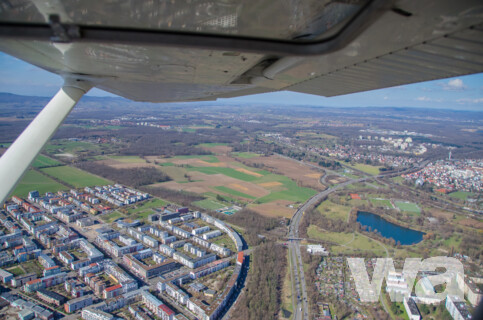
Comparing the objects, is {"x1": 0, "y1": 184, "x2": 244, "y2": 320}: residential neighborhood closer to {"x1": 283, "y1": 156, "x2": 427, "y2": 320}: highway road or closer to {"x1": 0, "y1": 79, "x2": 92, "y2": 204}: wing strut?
{"x1": 283, "y1": 156, "x2": 427, "y2": 320}: highway road

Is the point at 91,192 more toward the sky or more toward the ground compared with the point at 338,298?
more toward the sky

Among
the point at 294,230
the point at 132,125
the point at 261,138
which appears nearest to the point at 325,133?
the point at 261,138

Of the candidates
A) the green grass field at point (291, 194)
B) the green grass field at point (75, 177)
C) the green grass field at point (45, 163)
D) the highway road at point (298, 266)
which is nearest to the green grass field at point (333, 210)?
the highway road at point (298, 266)

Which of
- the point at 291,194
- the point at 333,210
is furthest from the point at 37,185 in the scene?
the point at 333,210

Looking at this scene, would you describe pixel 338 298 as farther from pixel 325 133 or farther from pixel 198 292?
pixel 325 133

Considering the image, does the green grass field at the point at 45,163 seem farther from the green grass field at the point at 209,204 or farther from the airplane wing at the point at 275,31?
the airplane wing at the point at 275,31

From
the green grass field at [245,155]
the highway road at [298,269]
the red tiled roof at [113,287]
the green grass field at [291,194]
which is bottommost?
the highway road at [298,269]
